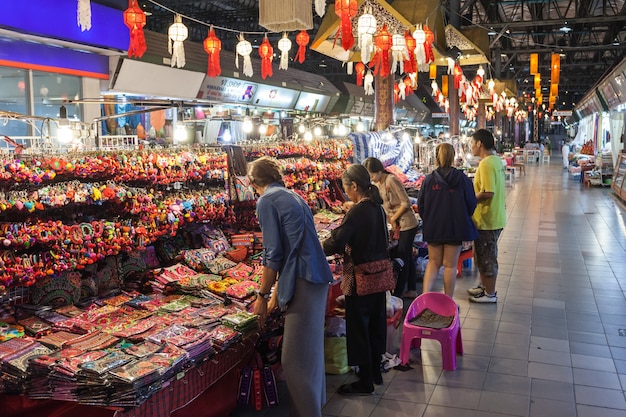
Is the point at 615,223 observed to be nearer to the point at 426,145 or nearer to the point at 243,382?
the point at 426,145

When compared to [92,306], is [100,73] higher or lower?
higher

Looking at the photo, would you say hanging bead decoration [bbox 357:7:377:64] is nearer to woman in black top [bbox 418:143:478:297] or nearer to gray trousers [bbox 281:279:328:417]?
woman in black top [bbox 418:143:478:297]

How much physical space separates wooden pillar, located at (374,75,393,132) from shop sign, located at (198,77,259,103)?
15.2 ft

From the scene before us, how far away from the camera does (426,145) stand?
13.6 metres

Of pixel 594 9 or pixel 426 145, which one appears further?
pixel 594 9

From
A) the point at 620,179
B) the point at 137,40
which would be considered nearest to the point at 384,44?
the point at 137,40

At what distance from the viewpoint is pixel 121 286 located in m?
4.76

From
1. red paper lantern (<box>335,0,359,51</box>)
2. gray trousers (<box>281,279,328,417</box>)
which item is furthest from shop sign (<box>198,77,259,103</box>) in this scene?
gray trousers (<box>281,279,328,417</box>)

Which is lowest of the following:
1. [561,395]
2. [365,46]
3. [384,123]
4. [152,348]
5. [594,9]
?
[561,395]

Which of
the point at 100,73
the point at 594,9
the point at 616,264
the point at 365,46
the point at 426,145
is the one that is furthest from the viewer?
the point at 594,9

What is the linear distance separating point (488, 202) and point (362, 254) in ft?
8.44

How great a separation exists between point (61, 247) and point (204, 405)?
1.42 metres

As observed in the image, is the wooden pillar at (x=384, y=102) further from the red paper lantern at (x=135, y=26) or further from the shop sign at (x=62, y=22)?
the red paper lantern at (x=135, y=26)

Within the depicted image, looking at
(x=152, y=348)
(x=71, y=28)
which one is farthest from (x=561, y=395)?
(x=71, y=28)
